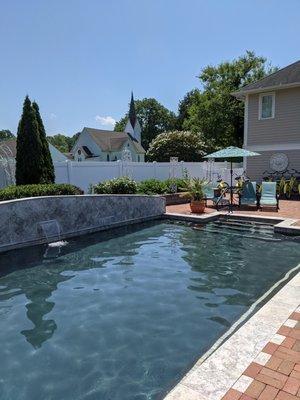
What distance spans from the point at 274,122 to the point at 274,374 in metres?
16.0

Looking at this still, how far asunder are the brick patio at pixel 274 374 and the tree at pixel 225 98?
99.5 ft

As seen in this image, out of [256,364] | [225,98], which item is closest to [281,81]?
[225,98]

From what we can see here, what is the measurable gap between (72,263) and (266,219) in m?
6.05

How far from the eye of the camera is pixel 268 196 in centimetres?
1256

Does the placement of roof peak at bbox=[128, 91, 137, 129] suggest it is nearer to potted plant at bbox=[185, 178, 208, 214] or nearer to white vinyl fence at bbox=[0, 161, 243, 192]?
white vinyl fence at bbox=[0, 161, 243, 192]

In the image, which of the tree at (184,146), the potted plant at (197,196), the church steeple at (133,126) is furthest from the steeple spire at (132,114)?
the potted plant at (197,196)

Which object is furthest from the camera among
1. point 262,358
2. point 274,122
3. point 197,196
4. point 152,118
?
point 152,118

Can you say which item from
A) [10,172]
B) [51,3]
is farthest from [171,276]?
[51,3]

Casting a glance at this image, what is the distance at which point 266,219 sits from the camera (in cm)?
1033

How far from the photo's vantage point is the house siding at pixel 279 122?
16.5 metres

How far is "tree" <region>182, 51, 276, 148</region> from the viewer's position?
3195 centimetres

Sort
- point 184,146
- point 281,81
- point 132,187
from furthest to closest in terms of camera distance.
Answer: point 184,146 → point 281,81 → point 132,187

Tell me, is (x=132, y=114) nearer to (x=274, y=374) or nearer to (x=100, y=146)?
(x=100, y=146)

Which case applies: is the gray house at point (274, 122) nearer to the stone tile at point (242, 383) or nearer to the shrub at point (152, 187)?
the shrub at point (152, 187)
